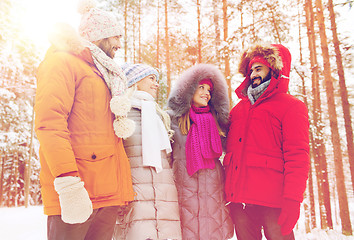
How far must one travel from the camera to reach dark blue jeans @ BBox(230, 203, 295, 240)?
2.64m

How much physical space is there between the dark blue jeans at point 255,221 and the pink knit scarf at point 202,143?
559mm

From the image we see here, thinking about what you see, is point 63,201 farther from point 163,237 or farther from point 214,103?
point 214,103

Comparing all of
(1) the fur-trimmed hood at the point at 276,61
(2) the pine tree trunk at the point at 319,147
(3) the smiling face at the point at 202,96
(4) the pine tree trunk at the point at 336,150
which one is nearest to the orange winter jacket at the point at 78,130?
(3) the smiling face at the point at 202,96

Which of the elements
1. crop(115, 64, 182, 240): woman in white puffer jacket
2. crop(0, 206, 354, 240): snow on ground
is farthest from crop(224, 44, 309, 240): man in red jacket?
crop(0, 206, 354, 240): snow on ground

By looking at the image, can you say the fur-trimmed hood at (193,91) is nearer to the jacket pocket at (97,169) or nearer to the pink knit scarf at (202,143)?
the pink knit scarf at (202,143)

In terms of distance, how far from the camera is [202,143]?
10.4ft

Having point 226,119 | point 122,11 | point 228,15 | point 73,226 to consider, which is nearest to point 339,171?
point 228,15

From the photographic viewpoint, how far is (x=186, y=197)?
3.00 m

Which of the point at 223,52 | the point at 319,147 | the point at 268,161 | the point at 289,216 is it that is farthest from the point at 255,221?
the point at 319,147

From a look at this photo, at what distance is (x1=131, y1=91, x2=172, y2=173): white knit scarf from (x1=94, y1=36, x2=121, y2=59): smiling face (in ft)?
2.05

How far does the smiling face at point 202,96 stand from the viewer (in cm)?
354

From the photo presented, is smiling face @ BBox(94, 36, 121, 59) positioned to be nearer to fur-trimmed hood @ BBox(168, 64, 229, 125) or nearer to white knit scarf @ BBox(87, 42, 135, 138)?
white knit scarf @ BBox(87, 42, 135, 138)

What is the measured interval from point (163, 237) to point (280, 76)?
6.63ft

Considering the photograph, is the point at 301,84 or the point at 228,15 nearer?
the point at 228,15
